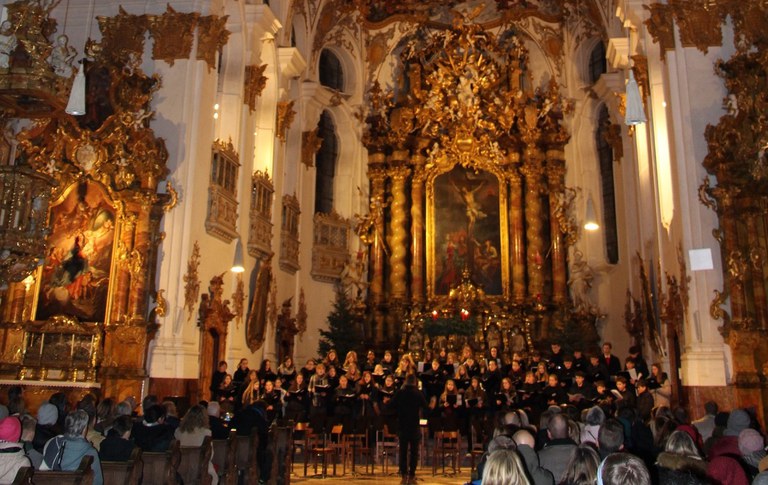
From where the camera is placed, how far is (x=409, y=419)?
1002 centimetres

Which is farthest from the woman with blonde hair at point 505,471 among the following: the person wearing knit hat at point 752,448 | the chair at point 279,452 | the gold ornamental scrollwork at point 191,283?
the gold ornamental scrollwork at point 191,283

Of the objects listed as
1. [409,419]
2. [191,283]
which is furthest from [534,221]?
[409,419]

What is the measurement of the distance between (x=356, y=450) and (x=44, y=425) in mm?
7485

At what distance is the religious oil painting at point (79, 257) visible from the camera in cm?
1218

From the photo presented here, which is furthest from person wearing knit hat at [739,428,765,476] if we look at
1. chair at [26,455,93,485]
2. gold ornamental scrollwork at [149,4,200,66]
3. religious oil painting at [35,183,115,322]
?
gold ornamental scrollwork at [149,4,200,66]

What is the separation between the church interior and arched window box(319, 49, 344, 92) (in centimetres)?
9

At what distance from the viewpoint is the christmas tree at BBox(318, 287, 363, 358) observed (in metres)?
19.4

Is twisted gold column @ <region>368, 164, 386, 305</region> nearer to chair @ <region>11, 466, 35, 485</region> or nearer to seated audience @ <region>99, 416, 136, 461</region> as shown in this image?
seated audience @ <region>99, 416, 136, 461</region>

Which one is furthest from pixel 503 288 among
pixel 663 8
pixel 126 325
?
pixel 126 325

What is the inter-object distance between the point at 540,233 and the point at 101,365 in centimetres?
1277

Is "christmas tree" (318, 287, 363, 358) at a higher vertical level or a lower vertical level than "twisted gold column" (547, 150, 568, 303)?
lower

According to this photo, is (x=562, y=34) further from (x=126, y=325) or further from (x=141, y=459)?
(x=141, y=459)

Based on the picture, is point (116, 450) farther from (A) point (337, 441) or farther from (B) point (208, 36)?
(B) point (208, 36)

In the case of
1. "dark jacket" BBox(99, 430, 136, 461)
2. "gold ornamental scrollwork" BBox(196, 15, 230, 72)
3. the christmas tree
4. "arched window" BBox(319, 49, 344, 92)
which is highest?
"arched window" BBox(319, 49, 344, 92)
